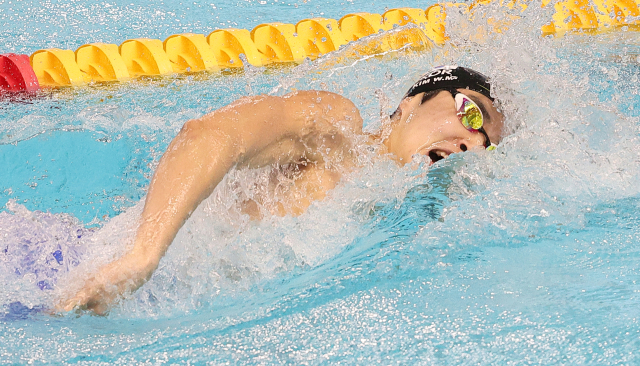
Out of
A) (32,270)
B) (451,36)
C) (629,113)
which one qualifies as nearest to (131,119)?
(32,270)

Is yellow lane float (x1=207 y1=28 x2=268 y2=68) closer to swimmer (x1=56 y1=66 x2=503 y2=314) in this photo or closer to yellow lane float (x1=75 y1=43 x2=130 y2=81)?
yellow lane float (x1=75 y1=43 x2=130 y2=81)

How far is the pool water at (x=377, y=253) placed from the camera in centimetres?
117

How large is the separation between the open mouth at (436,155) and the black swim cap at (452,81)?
22 centimetres

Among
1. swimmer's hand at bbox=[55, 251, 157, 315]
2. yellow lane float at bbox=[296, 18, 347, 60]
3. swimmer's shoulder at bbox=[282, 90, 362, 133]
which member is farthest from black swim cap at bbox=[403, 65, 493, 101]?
yellow lane float at bbox=[296, 18, 347, 60]

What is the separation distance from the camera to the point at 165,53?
376 centimetres

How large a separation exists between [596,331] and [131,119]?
2296 millimetres

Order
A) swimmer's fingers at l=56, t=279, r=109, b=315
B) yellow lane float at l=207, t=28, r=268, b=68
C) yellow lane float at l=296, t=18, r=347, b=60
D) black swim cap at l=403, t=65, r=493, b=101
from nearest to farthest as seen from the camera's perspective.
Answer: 1. swimmer's fingers at l=56, t=279, r=109, b=315
2. black swim cap at l=403, t=65, r=493, b=101
3. yellow lane float at l=207, t=28, r=268, b=68
4. yellow lane float at l=296, t=18, r=347, b=60

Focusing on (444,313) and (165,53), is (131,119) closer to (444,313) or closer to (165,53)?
(165,53)

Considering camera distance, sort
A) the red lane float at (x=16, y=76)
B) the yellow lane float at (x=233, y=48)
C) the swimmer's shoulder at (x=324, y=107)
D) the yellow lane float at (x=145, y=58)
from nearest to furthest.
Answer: the swimmer's shoulder at (x=324, y=107) → the red lane float at (x=16, y=76) → the yellow lane float at (x=145, y=58) → the yellow lane float at (x=233, y=48)

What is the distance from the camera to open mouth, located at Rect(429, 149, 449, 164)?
1783mm

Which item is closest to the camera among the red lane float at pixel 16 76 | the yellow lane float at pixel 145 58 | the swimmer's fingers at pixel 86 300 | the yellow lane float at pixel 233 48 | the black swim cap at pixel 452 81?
the swimmer's fingers at pixel 86 300

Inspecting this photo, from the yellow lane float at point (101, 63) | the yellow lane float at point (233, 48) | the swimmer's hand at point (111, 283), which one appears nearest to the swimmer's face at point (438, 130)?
the swimmer's hand at point (111, 283)

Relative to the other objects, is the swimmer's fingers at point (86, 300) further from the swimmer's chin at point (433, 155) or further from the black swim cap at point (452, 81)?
the black swim cap at point (452, 81)

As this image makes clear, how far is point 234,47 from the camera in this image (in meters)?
3.92
